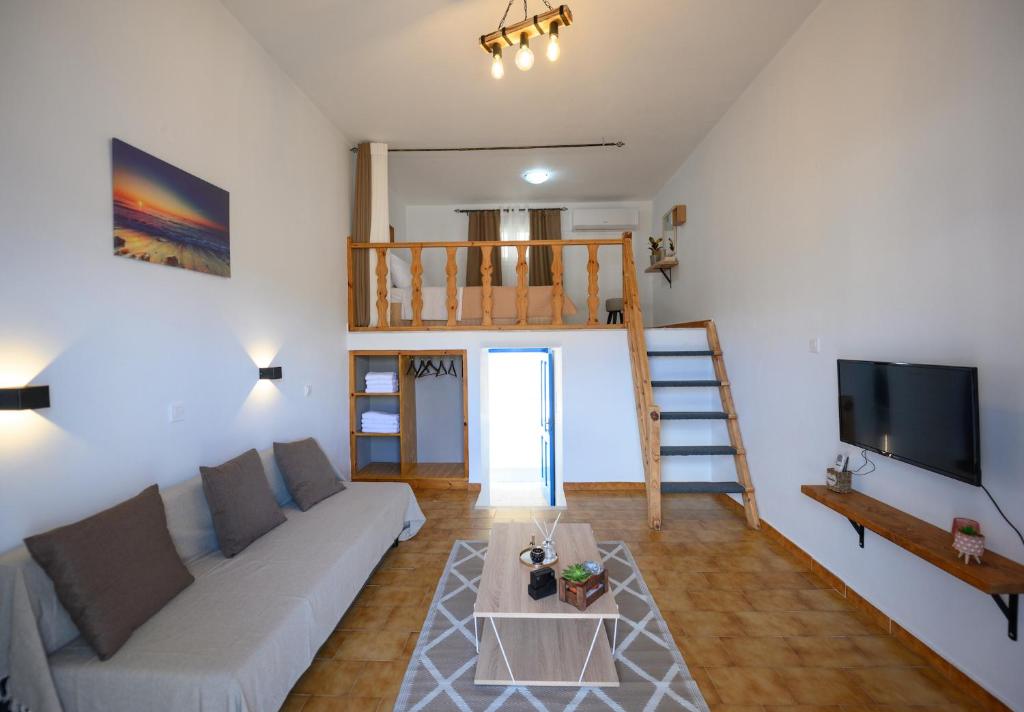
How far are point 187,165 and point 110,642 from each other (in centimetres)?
224

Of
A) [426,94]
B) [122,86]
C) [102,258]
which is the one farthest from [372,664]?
[426,94]

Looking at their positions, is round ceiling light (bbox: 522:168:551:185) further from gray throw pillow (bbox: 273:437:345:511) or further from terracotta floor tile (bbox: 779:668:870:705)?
terracotta floor tile (bbox: 779:668:870:705)

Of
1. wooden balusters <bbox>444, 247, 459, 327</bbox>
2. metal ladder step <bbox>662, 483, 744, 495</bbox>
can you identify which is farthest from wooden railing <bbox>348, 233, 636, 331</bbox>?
metal ladder step <bbox>662, 483, 744, 495</bbox>

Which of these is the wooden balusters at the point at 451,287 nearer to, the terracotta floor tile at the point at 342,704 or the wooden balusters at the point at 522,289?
the wooden balusters at the point at 522,289

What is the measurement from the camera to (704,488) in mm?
3633

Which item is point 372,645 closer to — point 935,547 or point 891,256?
point 935,547

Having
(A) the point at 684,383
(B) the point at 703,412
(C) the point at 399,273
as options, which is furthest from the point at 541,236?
(B) the point at 703,412

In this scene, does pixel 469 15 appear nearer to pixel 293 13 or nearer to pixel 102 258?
pixel 293 13

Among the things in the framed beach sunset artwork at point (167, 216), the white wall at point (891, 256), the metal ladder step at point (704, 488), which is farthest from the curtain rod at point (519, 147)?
the metal ladder step at point (704, 488)

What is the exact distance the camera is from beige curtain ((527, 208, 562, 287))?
22.5 feet

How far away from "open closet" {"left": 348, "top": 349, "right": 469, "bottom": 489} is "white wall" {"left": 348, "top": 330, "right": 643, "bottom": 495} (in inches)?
22.6

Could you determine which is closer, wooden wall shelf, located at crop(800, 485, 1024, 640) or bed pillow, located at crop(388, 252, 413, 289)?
wooden wall shelf, located at crop(800, 485, 1024, 640)

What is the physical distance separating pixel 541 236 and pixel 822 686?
19.7ft

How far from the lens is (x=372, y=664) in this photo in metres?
2.08
